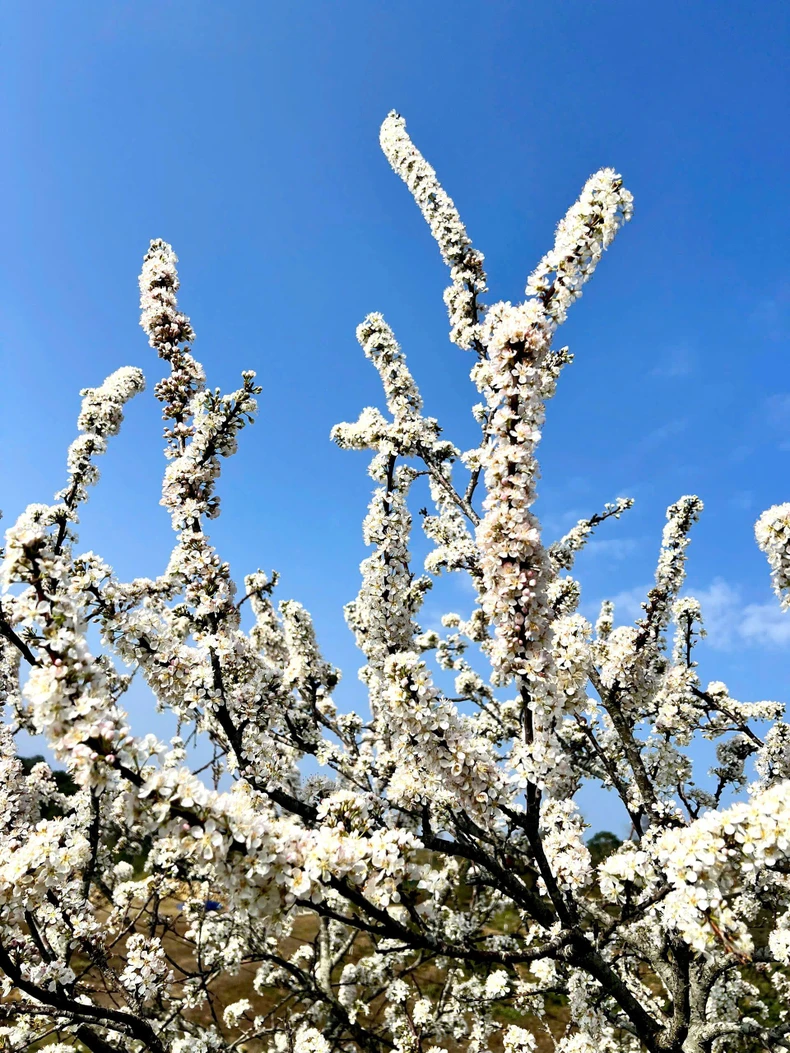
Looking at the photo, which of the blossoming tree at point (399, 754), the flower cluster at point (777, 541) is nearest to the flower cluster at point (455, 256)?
the blossoming tree at point (399, 754)

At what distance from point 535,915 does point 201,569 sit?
411 cm

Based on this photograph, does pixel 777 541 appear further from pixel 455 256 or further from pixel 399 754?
pixel 455 256

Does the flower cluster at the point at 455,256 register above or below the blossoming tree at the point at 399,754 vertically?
above

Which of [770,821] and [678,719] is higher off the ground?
[678,719]

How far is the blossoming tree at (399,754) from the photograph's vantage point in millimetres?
3000

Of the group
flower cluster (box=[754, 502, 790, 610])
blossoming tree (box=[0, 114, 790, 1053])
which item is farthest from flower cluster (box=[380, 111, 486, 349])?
flower cluster (box=[754, 502, 790, 610])

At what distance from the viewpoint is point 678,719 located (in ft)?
25.7

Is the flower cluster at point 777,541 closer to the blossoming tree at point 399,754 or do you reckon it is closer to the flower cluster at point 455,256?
the blossoming tree at point 399,754

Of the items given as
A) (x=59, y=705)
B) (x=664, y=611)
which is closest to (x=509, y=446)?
(x=59, y=705)

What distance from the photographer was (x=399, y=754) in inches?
176

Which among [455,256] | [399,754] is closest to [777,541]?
[399,754]

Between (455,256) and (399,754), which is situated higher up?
(455,256)

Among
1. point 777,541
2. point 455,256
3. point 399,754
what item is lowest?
point 399,754

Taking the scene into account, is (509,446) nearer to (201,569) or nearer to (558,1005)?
(201,569)
